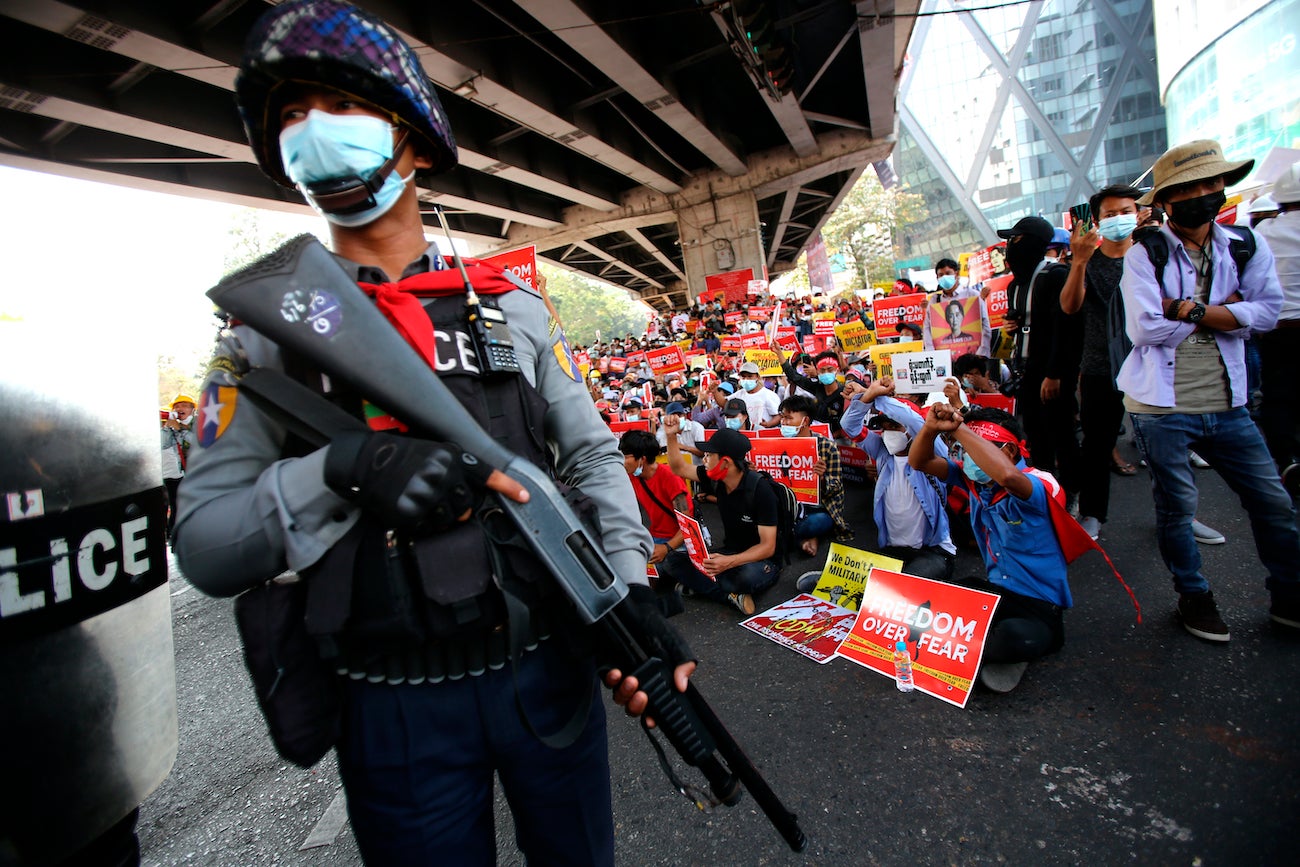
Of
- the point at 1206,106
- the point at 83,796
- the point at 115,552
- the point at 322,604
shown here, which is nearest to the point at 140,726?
the point at 83,796

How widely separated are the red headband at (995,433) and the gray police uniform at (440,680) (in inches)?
100

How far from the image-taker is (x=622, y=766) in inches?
107

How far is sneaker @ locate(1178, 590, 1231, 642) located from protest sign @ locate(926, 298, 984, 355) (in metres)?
4.04

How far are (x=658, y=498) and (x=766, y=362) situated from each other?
4.71m

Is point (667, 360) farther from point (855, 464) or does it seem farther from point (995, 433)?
point (995, 433)

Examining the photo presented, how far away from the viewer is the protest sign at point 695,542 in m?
4.41

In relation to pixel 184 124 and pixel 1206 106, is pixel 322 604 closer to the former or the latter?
pixel 184 124

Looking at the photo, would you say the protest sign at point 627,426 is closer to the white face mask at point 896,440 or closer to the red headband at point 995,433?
the white face mask at point 896,440

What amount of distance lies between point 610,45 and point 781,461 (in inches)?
318

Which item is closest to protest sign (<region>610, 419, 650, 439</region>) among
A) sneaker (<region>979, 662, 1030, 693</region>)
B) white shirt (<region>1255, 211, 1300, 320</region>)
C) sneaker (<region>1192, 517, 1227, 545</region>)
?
sneaker (<region>979, 662, 1030, 693</region>)

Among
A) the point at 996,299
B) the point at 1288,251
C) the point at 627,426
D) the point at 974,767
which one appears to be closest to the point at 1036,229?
the point at 1288,251

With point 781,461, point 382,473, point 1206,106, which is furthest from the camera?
point 1206,106

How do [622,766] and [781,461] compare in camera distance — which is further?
[781,461]

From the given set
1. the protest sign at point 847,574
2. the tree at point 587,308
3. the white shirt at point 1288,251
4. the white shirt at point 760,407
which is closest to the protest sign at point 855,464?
the white shirt at point 760,407
